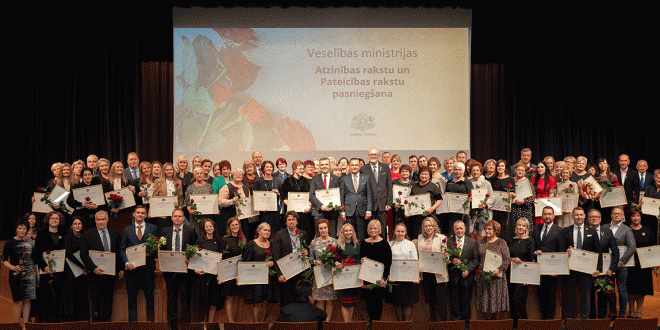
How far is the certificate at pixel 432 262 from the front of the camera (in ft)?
21.3

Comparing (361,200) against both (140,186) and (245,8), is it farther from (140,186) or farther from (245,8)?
(245,8)

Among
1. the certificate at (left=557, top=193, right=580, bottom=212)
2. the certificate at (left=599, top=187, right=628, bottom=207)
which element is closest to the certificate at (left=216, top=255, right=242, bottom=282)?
the certificate at (left=557, top=193, right=580, bottom=212)

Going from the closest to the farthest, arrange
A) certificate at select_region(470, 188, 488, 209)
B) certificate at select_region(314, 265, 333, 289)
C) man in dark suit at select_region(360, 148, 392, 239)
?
certificate at select_region(314, 265, 333, 289), certificate at select_region(470, 188, 488, 209), man in dark suit at select_region(360, 148, 392, 239)

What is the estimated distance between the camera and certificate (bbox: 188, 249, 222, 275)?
21.6 ft

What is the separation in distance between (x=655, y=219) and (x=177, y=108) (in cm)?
837

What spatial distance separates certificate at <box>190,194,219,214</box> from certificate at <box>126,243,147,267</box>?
947mm

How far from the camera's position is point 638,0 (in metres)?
11.2

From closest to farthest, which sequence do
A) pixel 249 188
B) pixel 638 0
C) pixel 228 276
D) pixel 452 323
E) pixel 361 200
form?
pixel 452 323 → pixel 228 276 → pixel 361 200 → pixel 249 188 → pixel 638 0

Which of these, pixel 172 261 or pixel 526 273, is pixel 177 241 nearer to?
pixel 172 261

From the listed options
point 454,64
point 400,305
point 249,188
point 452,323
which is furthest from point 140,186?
point 454,64

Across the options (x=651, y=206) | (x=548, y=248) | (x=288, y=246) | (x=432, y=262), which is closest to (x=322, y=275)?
(x=288, y=246)

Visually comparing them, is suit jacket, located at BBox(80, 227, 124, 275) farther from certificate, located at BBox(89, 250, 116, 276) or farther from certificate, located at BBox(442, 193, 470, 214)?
certificate, located at BBox(442, 193, 470, 214)

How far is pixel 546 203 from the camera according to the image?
25.2ft

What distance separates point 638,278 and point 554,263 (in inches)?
51.7
